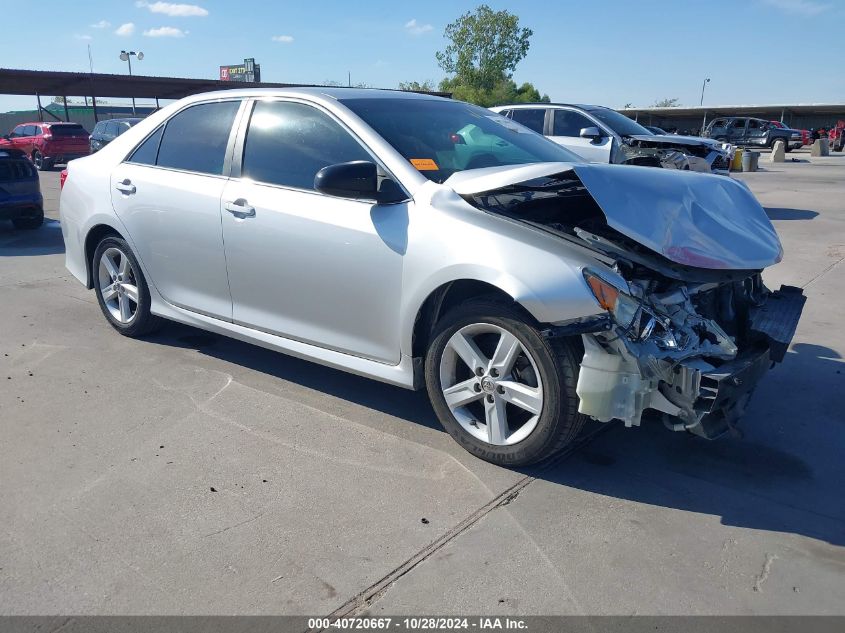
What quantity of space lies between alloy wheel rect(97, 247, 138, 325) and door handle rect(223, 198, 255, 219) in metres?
1.29

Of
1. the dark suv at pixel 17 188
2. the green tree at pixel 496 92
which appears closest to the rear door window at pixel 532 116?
the dark suv at pixel 17 188

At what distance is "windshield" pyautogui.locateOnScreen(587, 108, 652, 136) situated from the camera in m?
12.2

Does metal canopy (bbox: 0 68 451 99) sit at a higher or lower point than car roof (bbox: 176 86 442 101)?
higher

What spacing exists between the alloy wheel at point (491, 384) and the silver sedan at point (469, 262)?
0.01 m

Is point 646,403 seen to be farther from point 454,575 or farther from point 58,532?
point 58,532

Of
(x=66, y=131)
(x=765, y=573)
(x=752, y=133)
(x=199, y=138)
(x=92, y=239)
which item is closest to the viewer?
(x=765, y=573)

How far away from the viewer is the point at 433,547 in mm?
2818

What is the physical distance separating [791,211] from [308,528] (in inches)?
492

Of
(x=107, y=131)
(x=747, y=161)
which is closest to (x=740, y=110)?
(x=747, y=161)

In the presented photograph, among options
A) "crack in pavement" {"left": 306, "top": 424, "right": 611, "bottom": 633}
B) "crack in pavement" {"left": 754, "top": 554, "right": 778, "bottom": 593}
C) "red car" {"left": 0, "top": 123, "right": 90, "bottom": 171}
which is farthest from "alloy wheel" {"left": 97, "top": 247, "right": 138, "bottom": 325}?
"red car" {"left": 0, "top": 123, "right": 90, "bottom": 171}

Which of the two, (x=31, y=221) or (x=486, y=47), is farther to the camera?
(x=486, y=47)

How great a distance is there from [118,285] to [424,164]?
9.32ft

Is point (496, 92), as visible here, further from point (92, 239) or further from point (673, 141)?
point (92, 239)

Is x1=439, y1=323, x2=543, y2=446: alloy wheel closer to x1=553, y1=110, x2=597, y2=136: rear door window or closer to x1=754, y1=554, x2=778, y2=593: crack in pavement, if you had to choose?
x1=754, y1=554, x2=778, y2=593: crack in pavement
